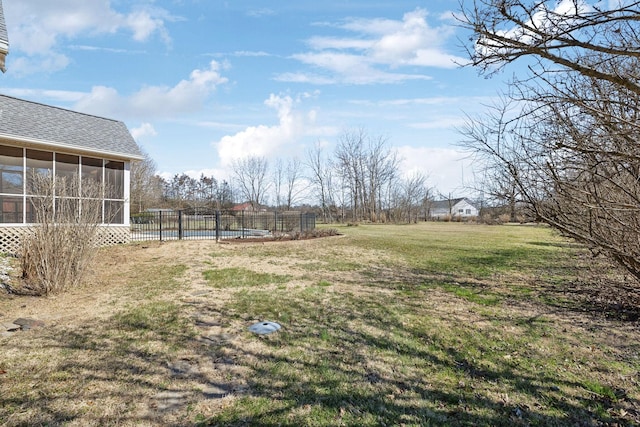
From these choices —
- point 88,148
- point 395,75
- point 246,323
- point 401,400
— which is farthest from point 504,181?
point 88,148

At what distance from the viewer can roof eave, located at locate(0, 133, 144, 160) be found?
969 centimetres

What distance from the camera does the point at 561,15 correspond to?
7.15ft

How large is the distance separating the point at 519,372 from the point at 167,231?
1675 centimetres

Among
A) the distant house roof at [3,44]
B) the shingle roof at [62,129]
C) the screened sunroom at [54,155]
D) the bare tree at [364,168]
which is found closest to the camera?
the distant house roof at [3,44]

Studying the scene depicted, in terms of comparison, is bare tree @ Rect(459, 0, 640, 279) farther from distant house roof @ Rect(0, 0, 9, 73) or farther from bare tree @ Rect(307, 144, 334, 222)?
bare tree @ Rect(307, 144, 334, 222)

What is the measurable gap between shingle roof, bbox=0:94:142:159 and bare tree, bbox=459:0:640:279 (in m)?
12.3

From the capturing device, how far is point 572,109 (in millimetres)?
3287

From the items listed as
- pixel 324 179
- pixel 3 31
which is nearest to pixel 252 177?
pixel 324 179

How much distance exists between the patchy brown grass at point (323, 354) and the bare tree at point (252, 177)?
3310 cm

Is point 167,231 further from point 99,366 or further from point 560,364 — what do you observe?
point 560,364

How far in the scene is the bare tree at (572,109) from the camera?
2.21 metres

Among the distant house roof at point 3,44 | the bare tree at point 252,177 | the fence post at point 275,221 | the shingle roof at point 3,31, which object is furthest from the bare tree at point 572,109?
the bare tree at point 252,177

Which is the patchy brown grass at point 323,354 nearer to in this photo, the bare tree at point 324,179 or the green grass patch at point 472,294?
the green grass patch at point 472,294

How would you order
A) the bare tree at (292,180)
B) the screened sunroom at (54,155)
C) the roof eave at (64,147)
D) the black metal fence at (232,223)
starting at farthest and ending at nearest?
the bare tree at (292,180) → the black metal fence at (232,223) → the screened sunroom at (54,155) → the roof eave at (64,147)
